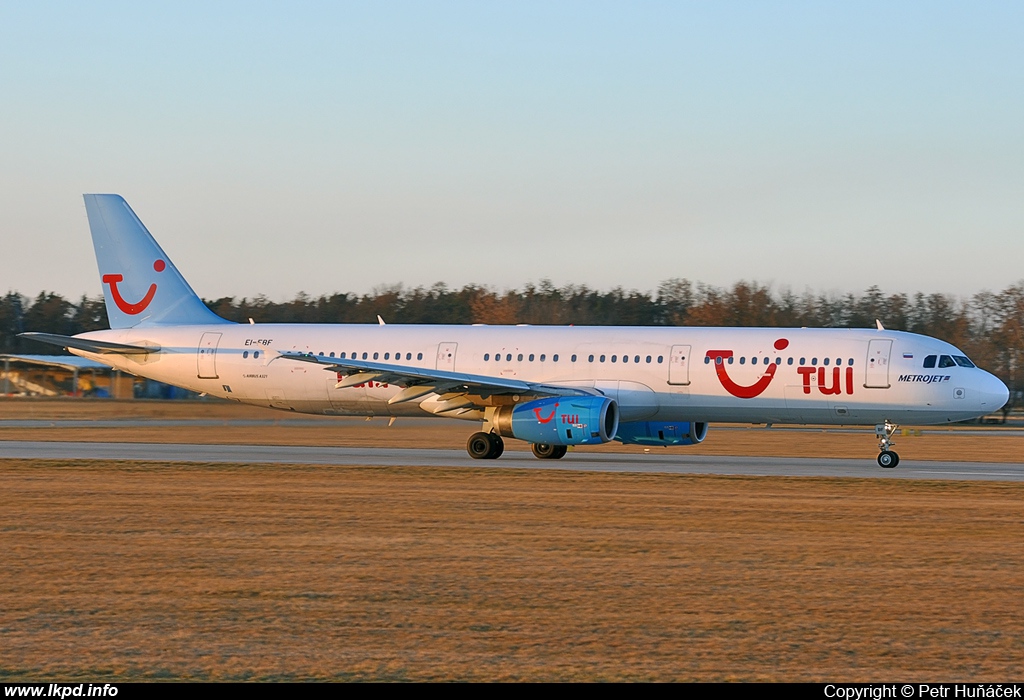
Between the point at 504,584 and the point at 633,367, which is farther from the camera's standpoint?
the point at 633,367

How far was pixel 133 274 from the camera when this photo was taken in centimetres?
3706

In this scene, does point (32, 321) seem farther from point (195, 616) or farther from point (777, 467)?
point (195, 616)

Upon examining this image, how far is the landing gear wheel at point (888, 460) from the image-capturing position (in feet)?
94.7

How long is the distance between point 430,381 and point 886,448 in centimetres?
1155

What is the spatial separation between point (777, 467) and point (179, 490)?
14.4 meters

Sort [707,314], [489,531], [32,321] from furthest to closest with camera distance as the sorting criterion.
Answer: [32,321]
[707,314]
[489,531]

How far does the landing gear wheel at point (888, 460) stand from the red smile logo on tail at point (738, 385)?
10.9ft

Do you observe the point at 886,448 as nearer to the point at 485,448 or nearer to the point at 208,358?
the point at 485,448

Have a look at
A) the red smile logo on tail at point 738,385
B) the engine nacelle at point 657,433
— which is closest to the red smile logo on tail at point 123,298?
the engine nacelle at point 657,433

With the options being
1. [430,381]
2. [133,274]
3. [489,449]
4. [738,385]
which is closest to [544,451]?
[489,449]

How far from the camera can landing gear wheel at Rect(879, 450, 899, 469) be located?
28.9 m

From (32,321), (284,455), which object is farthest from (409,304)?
(284,455)

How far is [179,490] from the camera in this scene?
70.2 ft

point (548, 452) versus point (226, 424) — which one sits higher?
point (548, 452)
